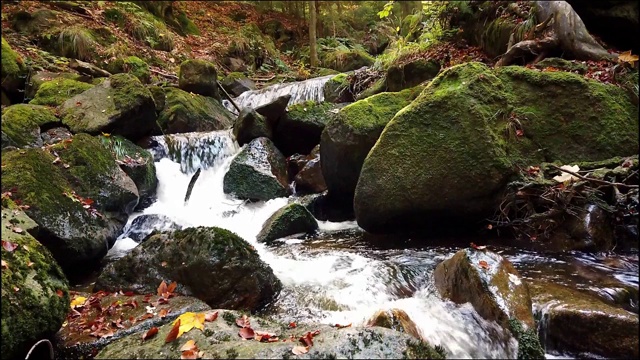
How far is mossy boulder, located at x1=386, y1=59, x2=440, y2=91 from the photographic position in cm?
838

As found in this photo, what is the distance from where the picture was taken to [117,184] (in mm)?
6285

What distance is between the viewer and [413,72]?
851 cm

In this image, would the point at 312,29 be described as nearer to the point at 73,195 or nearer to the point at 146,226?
the point at 146,226

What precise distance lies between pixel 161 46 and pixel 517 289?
15.6 m

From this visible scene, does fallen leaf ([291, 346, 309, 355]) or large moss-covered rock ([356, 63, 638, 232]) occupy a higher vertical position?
large moss-covered rock ([356, 63, 638, 232])

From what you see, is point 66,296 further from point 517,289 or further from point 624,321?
point 624,321

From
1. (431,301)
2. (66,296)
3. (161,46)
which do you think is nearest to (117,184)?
(66,296)

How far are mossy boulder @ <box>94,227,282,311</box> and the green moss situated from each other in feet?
19.0

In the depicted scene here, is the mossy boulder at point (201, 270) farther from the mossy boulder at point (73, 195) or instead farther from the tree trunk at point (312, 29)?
the tree trunk at point (312, 29)

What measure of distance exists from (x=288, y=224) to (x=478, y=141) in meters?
3.00

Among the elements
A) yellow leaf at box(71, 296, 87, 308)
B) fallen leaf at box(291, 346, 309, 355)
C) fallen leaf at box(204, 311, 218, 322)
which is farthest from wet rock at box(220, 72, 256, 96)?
fallen leaf at box(291, 346, 309, 355)

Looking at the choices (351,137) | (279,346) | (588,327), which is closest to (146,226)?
(351,137)

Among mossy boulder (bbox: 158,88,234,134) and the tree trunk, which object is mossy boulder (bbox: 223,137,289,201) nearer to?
mossy boulder (bbox: 158,88,234,134)

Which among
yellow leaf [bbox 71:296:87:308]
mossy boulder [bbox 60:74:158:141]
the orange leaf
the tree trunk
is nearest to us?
the orange leaf
